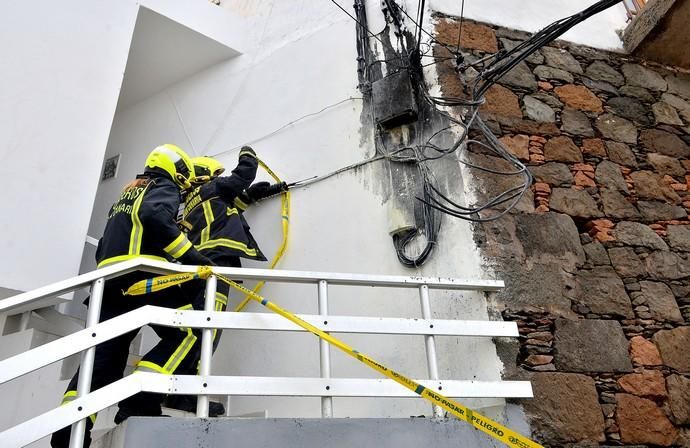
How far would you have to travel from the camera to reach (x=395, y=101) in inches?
182

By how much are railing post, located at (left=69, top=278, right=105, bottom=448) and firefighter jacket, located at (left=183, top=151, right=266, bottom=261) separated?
1.49 metres

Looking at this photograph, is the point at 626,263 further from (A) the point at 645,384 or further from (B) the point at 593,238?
(A) the point at 645,384

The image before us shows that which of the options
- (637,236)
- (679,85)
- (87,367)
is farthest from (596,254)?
(87,367)

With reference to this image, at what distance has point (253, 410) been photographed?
4355 millimetres

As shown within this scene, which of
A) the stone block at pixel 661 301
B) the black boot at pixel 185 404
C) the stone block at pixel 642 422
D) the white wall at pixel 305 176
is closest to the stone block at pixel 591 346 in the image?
the stone block at pixel 642 422

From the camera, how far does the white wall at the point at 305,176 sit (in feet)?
12.8

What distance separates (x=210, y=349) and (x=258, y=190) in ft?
7.80

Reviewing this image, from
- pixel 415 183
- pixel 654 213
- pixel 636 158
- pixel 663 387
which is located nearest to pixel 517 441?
pixel 663 387

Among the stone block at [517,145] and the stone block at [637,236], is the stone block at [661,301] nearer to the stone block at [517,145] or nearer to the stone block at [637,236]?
the stone block at [637,236]

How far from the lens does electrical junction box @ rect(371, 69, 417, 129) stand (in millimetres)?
4562

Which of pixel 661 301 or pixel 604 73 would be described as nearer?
pixel 661 301

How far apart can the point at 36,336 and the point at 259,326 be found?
2020mm

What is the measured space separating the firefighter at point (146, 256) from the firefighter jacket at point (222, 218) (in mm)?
469

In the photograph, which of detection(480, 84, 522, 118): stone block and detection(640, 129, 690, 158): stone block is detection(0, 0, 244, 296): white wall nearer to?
→ detection(480, 84, 522, 118): stone block
